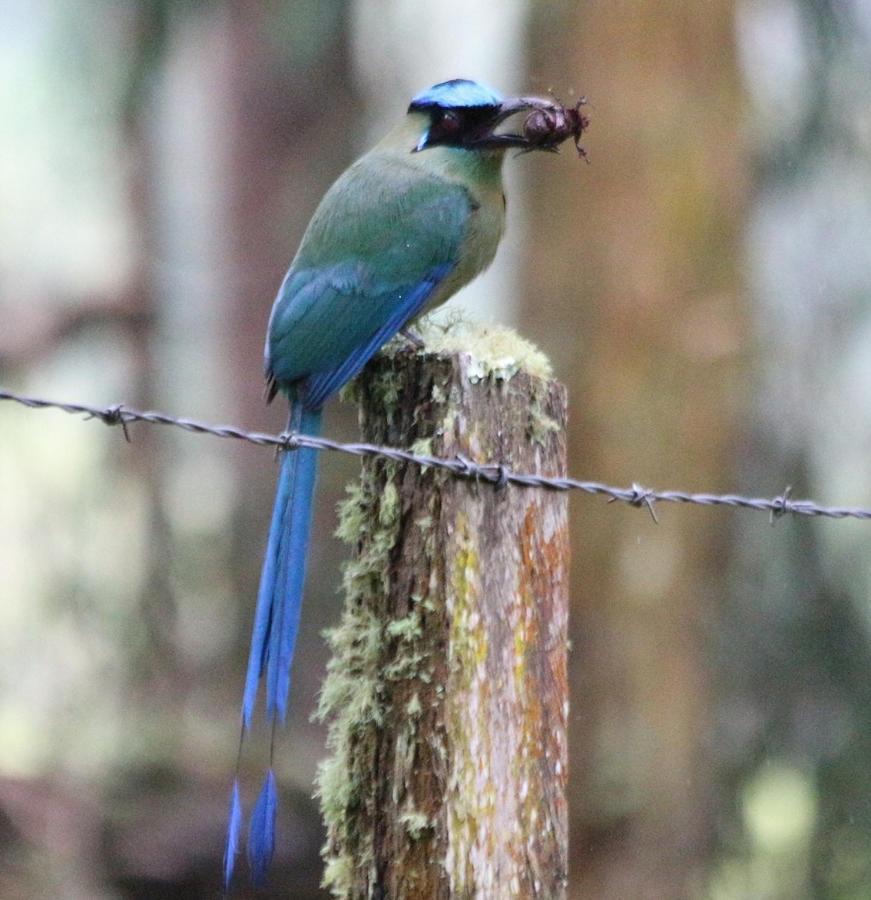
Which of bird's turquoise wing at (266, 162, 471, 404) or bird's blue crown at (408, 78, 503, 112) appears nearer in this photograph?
bird's turquoise wing at (266, 162, 471, 404)

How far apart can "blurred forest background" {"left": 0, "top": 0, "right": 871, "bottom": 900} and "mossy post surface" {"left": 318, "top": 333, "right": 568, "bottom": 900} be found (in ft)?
8.79

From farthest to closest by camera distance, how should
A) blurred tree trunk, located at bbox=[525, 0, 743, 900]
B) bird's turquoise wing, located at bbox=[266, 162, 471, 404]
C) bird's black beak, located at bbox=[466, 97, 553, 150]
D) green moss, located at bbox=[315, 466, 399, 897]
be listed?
blurred tree trunk, located at bbox=[525, 0, 743, 900] → bird's black beak, located at bbox=[466, 97, 553, 150] → bird's turquoise wing, located at bbox=[266, 162, 471, 404] → green moss, located at bbox=[315, 466, 399, 897]

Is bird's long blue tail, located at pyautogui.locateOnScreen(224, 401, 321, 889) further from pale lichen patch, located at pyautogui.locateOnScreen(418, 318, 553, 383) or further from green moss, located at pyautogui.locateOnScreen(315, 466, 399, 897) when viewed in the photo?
pale lichen patch, located at pyautogui.locateOnScreen(418, 318, 553, 383)

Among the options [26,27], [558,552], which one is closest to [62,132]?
[26,27]

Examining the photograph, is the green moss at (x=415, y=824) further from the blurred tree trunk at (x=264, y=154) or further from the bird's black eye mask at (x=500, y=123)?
the blurred tree trunk at (x=264, y=154)

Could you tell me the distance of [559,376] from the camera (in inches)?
198

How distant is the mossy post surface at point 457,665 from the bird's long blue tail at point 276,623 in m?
0.10

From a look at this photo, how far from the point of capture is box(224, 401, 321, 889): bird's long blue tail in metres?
2.24

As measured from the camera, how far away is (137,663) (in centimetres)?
634

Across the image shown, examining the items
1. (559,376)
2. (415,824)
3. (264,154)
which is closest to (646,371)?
(559,376)

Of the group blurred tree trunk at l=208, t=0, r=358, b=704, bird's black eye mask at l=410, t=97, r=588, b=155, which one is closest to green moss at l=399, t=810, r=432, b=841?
bird's black eye mask at l=410, t=97, r=588, b=155

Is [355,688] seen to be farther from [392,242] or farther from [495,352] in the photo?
[392,242]

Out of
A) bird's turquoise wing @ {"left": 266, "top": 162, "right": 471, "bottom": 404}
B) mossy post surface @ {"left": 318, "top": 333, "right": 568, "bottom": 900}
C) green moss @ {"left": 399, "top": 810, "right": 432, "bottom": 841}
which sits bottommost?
green moss @ {"left": 399, "top": 810, "right": 432, "bottom": 841}

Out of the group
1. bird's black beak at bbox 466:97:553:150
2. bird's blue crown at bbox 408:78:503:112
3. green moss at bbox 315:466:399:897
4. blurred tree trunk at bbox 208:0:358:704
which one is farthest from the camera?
blurred tree trunk at bbox 208:0:358:704
